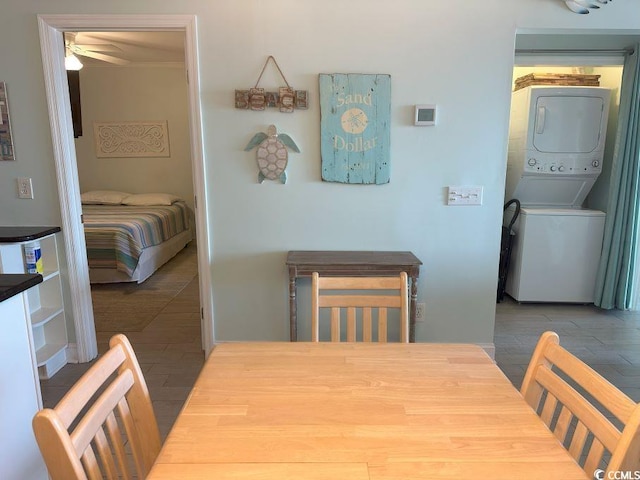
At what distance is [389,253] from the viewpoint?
2758mm

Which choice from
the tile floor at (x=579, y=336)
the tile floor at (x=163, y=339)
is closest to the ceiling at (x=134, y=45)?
the tile floor at (x=163, y=339)

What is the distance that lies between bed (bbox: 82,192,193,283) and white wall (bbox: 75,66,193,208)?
57 cm

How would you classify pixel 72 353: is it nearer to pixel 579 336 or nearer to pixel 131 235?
pixel 131 235

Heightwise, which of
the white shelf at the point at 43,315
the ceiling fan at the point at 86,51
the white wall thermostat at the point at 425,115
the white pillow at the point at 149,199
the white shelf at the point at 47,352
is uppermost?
the ceiling fan at the point at 86,51

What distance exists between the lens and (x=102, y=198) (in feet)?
19.0

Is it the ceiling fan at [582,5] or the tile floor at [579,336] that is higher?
the ceiling fan at [582,5]

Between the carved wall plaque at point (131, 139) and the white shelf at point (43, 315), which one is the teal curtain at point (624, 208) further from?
the carved wall plaque at point (131, 139)

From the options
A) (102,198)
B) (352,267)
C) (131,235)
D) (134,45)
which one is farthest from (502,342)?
(102,198)

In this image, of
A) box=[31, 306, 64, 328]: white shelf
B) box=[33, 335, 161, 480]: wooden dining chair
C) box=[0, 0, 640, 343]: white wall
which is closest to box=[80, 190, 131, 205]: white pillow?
box=[0, 0, 640, 343]: white wall

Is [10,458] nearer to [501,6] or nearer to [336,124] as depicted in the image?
[336,124]

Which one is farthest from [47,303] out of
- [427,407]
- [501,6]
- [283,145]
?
[501,6]

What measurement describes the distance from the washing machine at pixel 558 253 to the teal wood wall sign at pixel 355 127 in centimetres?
192

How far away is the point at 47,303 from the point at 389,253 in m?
2.25

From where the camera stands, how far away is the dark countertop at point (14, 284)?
4.75ft
